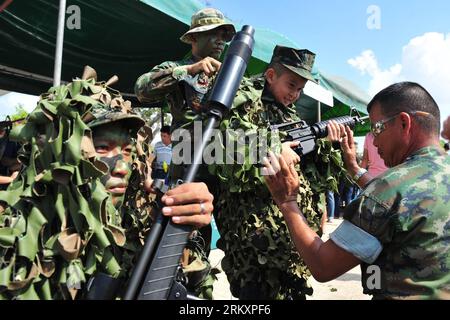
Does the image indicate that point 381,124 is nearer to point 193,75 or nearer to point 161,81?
point 193,75

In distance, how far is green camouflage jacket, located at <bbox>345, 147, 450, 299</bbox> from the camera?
139 centimetres

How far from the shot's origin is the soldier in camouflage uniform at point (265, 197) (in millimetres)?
2057

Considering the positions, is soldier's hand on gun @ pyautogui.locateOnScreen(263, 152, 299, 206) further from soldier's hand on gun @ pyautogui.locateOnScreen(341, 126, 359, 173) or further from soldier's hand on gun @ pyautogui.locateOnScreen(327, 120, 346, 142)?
soldier's hand on gun @ pyautogui.locateOnScreen(341, 126, 359, 173)

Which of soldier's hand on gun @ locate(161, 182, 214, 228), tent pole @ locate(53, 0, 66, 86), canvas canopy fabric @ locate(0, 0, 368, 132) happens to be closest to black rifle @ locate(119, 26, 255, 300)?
soldier's hand on gun @ locate(161, 182, 214, 228)

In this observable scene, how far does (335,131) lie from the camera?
2355mm

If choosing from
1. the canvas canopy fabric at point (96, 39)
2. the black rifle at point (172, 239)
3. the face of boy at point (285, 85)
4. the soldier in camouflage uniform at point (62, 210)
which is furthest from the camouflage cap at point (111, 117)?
the canvas canopy fabric at point (96, 39)

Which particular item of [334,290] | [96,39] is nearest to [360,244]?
[334,290]

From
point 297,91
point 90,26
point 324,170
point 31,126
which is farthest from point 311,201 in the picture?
point 90,26

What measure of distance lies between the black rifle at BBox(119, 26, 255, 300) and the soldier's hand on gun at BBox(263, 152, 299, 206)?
0.58 metres

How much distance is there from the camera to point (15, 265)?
1.20m

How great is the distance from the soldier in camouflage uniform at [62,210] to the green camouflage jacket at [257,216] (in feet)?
2.45

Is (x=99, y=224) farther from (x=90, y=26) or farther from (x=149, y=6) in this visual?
(x=90, y=26)

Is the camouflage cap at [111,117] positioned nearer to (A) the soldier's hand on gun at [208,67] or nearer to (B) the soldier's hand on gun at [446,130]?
(A) the soldier's hand on gun at [208,67]
